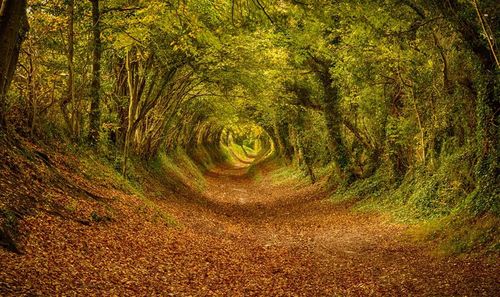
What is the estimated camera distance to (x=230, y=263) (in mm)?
11930

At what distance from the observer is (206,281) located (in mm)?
10031

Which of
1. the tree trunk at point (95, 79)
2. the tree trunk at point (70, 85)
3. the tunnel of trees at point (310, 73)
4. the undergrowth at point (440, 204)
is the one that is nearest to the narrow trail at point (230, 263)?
the undergrowth at point (440, 204)

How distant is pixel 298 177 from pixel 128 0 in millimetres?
22845


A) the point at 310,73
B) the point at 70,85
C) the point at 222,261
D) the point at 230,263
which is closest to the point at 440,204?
the point at 230,263

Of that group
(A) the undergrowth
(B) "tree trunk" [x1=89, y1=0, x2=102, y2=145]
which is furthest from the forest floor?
(B) "tree trunk" [x1=89, y1=0, x2=102, y2=145]

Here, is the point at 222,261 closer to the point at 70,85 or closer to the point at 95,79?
the point at 70,85

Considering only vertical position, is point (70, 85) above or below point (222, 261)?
above

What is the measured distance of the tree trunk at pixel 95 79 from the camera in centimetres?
1576

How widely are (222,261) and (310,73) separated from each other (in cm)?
1517

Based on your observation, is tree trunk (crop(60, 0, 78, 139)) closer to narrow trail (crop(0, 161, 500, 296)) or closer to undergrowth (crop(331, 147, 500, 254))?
narrow trail (crop(0, 161, 500, 296))

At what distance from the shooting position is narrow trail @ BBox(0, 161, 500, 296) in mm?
7980

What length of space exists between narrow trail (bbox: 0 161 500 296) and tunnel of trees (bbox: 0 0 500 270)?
2822 mm

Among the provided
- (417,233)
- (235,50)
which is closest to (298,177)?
(235,50)

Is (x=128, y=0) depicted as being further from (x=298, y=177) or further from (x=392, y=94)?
(x=298, y=177)
